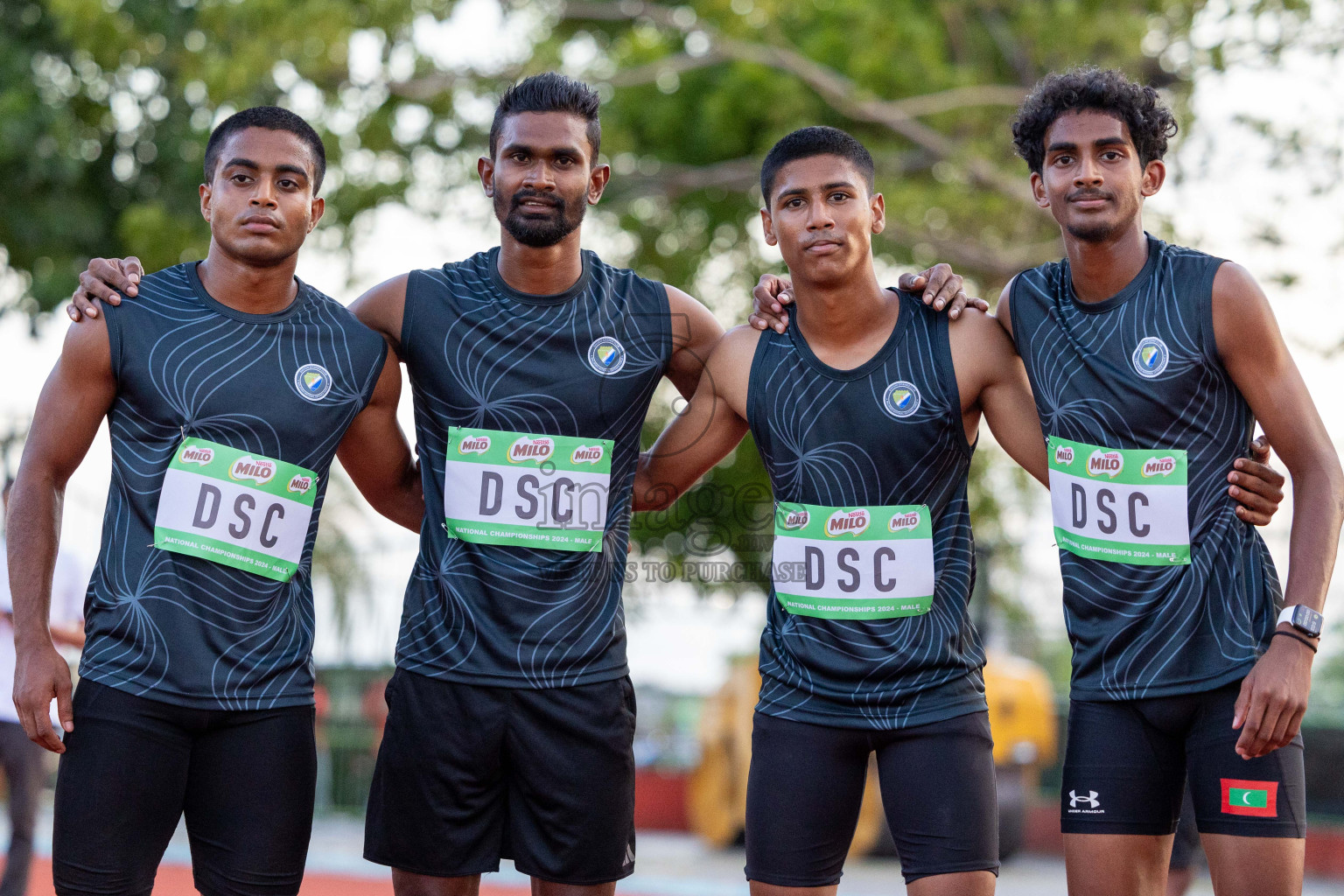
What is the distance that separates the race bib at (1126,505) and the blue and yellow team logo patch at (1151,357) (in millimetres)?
206

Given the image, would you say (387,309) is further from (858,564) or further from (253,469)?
(858,564)

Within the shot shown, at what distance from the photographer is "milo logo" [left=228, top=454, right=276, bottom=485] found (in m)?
3.46

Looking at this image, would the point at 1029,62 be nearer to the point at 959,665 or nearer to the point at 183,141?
the point at 183,141

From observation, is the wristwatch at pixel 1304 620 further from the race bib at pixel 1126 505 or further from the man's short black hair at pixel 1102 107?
the man's short black hair at pixel 1102 107

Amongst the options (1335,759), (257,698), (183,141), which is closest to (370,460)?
(257,698)

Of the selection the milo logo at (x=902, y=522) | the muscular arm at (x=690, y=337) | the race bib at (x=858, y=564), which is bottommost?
the race bib at (x=858, y=564)

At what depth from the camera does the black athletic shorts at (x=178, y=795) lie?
3283mm

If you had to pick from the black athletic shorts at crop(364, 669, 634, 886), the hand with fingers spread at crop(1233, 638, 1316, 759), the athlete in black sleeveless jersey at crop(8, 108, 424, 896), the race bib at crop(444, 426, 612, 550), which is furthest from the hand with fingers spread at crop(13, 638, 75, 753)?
the hand with fingers spread at crop(1233, 638, 1316, 759)

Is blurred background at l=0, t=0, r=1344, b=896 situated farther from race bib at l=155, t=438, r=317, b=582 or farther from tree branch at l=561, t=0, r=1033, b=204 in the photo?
race bib at l=155, t=438, r=317, b=582

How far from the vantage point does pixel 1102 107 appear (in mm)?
3602

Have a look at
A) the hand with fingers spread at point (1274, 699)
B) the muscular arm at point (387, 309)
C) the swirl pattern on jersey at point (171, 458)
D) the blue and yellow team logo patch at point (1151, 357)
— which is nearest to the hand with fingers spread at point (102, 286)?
the swirl pattern on jersey at point (171, 458)

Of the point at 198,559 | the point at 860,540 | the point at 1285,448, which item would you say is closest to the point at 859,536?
the point at 860,540

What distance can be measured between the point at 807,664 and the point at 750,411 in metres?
0.75

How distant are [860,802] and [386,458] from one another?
168 cm
